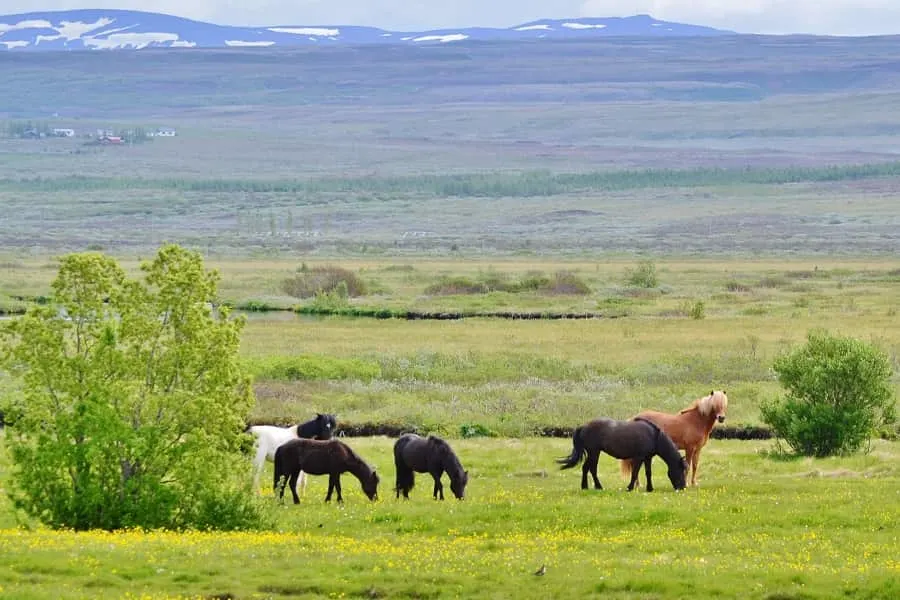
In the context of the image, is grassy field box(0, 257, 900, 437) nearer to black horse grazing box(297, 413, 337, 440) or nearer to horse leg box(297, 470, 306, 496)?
black horse grazing box(297, 413, 337, 440)

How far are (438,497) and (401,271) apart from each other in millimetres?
76200

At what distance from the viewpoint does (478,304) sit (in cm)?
7738

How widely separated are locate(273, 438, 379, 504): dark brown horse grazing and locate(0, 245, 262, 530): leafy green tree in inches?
87.6

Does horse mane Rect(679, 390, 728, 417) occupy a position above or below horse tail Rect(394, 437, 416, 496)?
above

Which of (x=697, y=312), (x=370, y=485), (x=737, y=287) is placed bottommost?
(x=737, y=287)

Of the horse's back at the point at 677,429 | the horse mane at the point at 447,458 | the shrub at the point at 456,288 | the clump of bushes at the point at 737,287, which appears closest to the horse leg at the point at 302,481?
the horse mane at the point at 447,458

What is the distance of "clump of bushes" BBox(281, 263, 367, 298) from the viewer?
8500 centimetres

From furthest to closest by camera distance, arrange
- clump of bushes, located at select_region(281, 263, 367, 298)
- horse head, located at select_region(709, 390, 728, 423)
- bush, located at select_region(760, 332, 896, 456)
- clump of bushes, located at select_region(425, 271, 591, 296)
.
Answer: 1. clump of bushes, located at select_region(281, 263, 367, 298)
2. clump of bushes, located at select_region(425, 271, 591, 296)
3. bush, located at select_region(760, 332, 896, 456)
4. horse head, located at select_region(709, 390, 728, 423)

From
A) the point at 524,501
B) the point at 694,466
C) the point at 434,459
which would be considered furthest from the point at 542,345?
the point at 524,501

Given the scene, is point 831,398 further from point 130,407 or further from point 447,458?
point 130,407

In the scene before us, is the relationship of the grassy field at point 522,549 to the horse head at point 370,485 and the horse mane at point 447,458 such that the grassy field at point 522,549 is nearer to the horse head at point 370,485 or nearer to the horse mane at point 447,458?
the horse head at point 370,485

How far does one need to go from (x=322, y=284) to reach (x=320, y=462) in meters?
61.4

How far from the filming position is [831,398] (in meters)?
34.3

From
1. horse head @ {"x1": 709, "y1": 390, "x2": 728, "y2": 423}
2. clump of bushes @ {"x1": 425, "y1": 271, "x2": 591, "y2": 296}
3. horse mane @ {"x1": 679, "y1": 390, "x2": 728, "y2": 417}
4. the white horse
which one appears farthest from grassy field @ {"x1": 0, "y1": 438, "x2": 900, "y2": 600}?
clump of bushes @ {"x1": 425, "y1": 271, "x2": 591, "y2": 296}
